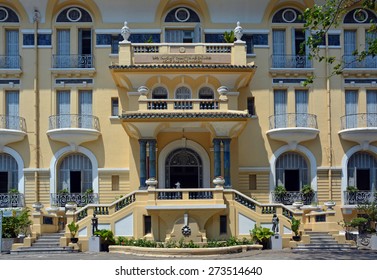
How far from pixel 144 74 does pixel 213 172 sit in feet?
18.9

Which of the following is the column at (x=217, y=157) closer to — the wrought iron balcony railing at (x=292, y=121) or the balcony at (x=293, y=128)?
the balcony at (x=293, y=128)

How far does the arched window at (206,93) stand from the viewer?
31.3 metres

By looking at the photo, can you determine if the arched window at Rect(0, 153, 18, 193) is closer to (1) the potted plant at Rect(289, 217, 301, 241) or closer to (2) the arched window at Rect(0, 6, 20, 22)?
(2) the arched window at Rect(0, 6, 20, 22)

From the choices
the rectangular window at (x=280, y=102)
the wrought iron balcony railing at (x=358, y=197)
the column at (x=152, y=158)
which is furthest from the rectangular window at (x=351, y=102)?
the column at (x=152, y=158)

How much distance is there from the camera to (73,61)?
1258 inches

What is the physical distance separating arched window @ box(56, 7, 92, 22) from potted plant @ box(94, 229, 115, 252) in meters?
11.7

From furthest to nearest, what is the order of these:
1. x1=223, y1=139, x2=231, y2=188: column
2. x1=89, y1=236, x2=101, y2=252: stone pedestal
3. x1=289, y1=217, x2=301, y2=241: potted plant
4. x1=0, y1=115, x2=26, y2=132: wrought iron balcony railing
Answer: x1=0, y1=115, x2=26, y2=132: wrought iron balcony railing < x1=223, y1=139, x2=231, y2=188: column < x1=289, y1=217, x2=301, y2=241: potted plant < x1=89, y1=236, x2=101, y2=252: stone pedestal

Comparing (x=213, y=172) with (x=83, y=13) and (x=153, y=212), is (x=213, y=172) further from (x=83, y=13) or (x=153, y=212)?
(x=83, y=13)

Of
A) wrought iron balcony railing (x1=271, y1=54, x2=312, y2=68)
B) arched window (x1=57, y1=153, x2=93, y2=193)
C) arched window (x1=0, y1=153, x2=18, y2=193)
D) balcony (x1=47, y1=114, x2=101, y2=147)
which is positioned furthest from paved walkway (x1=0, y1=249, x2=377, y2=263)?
wrought iron balcony railing (x1=271, y1=54, x2=312, y2=68)

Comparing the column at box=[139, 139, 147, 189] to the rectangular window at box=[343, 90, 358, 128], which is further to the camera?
the rectangular window at box=[343, 90, 358, 128]

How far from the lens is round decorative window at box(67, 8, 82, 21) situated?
32375 millimetres

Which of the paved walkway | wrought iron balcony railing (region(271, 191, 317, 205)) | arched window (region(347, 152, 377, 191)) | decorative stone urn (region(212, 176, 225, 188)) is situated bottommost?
the paved walkway

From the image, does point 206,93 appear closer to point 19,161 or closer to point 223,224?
point 223,224

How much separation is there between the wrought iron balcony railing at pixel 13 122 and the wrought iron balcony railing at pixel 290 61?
42.8ft
